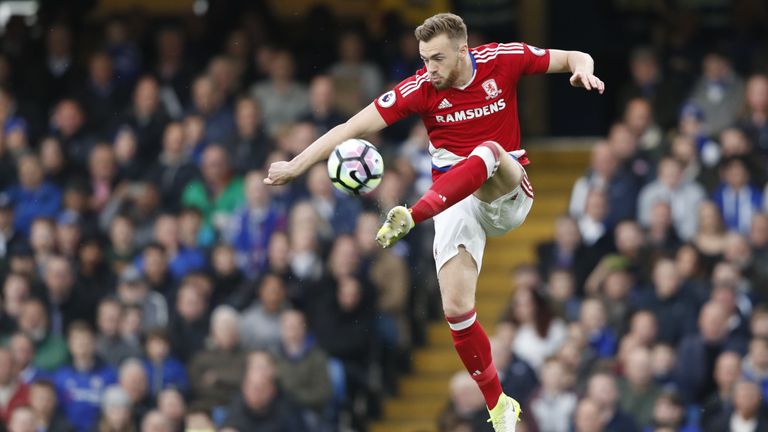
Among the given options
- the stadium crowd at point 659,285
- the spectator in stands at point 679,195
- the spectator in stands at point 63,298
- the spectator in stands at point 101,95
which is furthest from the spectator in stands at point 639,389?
the spectator in stands at point 101,95

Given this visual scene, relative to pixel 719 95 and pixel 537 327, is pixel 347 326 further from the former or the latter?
pixel 719 95

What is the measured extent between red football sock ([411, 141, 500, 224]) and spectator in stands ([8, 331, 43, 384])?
6368 mm

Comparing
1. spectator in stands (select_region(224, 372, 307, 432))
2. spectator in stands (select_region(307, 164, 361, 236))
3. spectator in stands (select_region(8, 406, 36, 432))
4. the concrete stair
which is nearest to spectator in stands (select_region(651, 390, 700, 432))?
the concrete stair

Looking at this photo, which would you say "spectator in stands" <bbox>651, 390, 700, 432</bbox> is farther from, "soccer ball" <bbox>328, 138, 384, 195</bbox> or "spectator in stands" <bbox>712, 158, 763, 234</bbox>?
"soccer ball" <bbox>328, 138, 384, 195</bbox>

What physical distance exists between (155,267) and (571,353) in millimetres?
3936

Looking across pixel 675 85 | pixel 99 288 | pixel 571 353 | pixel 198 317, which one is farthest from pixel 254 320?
pixel 675 85

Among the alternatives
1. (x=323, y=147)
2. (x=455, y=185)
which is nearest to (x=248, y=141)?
(x=323, y=147)

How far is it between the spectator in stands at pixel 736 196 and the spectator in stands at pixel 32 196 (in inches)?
246

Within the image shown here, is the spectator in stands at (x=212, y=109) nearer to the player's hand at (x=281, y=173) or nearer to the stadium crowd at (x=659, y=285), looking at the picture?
the stadium crowd at (x=659, y=285)

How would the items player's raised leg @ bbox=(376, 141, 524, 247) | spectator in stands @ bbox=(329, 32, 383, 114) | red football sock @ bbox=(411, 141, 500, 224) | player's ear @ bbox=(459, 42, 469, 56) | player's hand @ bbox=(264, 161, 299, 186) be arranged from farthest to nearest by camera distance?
spectator in stands @ bbox=(329, 32, 383, 114) → player's ear @ bbox=(459, 42, 469, 56) → player's hand @ bbox=(264, 161, 299, 186) → red football sock @ bbox=(411, 141, 500, 224) → player's raised leg @ bbox=(376, 141, 524, 247)

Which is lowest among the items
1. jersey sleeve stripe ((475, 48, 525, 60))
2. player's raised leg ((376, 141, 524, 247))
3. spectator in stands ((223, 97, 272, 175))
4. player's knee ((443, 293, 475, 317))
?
spectator in stands ((223, 97, 272, 175))

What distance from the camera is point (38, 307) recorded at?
592 inches

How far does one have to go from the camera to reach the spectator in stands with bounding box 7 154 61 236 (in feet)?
53.3

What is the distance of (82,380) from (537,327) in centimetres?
390
